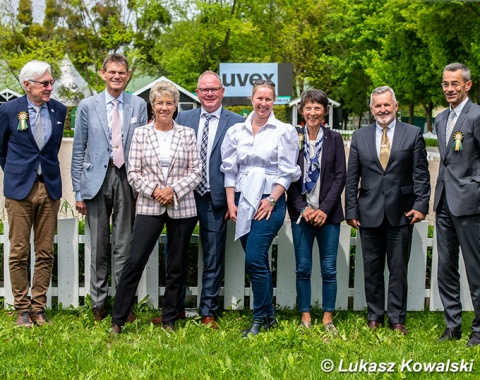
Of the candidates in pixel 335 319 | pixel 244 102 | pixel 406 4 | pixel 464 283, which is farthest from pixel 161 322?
pixel 406 4

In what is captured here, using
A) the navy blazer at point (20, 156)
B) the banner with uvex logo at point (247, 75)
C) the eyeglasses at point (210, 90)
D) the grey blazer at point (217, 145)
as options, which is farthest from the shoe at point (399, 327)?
the banner with uvex logo at point (247, 75)

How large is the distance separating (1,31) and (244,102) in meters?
35.8

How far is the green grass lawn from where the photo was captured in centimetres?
457

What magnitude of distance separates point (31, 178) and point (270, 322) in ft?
8.12

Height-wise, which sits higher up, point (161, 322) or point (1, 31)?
point (1, 31)

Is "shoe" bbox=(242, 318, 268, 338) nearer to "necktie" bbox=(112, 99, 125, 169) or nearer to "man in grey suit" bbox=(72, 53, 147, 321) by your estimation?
"man in grey suit" bbox=(72, 53, 147, 321)

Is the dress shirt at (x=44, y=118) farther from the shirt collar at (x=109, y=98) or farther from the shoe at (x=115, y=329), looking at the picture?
the shoe at (x=115, y=329)

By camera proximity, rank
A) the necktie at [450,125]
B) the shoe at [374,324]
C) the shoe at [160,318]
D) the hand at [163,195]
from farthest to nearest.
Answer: the shoe at [160,318]
the shoe at [374,324]
the necktie at [450,125]
the hand at [163,195]

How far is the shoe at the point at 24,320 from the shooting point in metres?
5.81

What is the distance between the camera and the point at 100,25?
55781 millimetres

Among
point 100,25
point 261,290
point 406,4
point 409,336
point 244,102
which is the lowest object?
point 409,336

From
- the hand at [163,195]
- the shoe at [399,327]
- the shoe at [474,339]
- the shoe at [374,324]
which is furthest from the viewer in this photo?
the shoe at [374,324]

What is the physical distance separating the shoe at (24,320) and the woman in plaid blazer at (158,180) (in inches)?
31.8

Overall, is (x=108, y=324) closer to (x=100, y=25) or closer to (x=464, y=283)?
(x=464, y=283)
